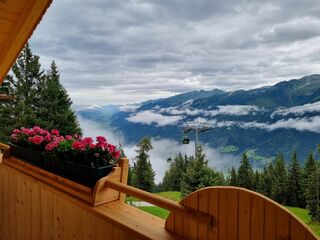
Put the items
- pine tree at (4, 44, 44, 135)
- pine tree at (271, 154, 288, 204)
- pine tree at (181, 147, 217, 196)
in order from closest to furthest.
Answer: pine tree at (271, 154, 288, 204), pine tree at (181, 147, 217, 196), pine tree at (4, 44, 44, 135)

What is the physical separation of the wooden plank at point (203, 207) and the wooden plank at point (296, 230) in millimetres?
326

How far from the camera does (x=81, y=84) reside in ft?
17.2

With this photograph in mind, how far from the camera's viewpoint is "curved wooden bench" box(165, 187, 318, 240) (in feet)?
2.69

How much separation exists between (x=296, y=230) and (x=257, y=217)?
13cm

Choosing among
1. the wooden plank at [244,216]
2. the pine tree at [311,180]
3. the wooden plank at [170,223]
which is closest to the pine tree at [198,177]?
the pine tree at [311,180]

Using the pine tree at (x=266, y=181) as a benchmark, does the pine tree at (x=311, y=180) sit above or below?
above

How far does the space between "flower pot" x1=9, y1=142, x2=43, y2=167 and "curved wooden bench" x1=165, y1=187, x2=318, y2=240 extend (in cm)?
130

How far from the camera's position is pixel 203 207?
3.48 ft

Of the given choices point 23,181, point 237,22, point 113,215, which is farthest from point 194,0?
point 23,181

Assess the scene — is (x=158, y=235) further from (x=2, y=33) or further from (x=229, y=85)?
(x=229, y=85)

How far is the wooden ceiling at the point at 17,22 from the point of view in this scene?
203 cm

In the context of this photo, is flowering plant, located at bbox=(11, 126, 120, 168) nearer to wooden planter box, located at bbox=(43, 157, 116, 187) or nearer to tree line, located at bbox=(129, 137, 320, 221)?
wooden planter box, located at bbox=(43, 157, 116, 187)

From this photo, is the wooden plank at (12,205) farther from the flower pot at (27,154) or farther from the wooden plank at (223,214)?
the wooden plank at (223,214)

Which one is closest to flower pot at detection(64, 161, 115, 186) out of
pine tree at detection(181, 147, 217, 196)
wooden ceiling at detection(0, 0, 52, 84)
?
wooden ceiling at detection(0, 0, 52, 84)
